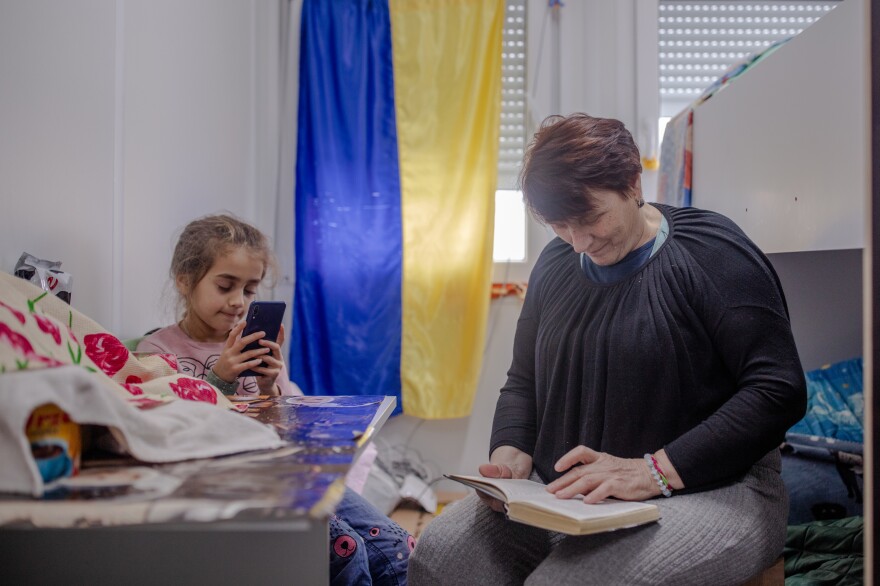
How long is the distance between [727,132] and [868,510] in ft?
3.91

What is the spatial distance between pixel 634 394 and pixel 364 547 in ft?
1.62

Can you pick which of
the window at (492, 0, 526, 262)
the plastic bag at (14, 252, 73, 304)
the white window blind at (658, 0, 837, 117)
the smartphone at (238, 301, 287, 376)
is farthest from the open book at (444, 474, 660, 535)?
the white window blind at (658, 0, 837, 117)

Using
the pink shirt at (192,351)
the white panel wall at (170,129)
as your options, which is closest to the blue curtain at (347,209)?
the white panel wall at (170,129)

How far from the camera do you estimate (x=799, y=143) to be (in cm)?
147

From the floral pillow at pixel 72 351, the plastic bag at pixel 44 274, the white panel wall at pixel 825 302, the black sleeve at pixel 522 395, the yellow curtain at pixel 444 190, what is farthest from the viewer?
the yellow curtain at pixel 444 190

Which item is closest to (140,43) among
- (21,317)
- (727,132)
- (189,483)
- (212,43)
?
(212,43)

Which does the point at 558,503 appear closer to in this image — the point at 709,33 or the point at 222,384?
the point at 222,384

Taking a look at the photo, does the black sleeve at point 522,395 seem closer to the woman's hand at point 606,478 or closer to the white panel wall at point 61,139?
the woman's hand at point 606,478

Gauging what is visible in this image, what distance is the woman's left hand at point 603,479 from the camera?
0.93m

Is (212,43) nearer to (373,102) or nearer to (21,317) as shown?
(373,102)

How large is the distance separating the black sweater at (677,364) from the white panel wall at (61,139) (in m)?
0.79

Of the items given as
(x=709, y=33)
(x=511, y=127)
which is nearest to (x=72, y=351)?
(x=511, y=127)

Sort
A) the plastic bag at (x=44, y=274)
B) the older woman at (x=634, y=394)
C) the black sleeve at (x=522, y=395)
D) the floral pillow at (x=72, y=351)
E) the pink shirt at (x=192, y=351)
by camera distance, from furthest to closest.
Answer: the pink shirt at (x=192, y=351) → the black sleeve at (x=522, y=395) → the plastic bag at (x=44, y=274) → the older woman at (x=634, y=394) → the floral pillow at (x=72, y=351)

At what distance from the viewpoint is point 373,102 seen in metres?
2.41
